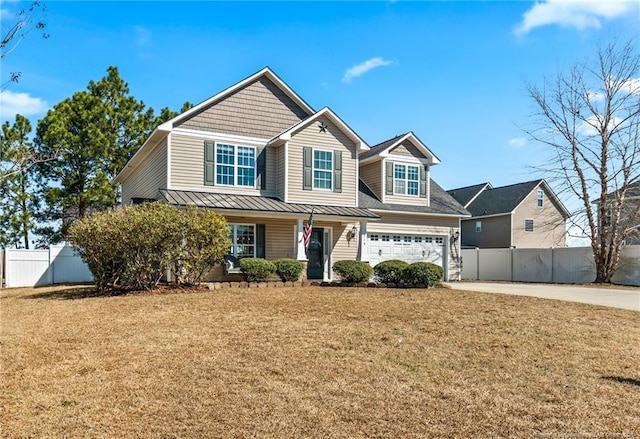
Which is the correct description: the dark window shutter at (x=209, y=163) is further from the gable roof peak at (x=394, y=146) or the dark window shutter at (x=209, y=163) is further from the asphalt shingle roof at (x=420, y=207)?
the gable roof peak at (x=394, y=146)

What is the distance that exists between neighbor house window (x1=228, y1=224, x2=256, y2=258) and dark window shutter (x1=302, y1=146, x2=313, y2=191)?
258cm

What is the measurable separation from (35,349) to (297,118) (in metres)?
14.4

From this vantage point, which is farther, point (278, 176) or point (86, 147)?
point (86, 147)

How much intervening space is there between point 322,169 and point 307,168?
0.68 meters

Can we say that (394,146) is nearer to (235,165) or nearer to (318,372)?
(235,165)

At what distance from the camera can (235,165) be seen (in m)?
18.6

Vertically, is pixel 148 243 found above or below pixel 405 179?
below

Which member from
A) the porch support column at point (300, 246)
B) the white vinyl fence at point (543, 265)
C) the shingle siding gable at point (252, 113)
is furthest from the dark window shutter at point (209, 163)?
the white vinyl fence at point (543, 265)

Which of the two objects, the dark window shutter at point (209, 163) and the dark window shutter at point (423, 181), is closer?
the dark window shutter at point (209, 163)

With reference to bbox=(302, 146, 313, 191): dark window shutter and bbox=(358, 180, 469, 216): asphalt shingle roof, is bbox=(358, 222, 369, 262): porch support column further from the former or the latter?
bbox=(302, 146, 313, 191): dark window shutter

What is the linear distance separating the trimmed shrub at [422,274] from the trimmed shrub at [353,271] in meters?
1.26

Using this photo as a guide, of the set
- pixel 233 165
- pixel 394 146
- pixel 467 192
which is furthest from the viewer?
pixel 467 192

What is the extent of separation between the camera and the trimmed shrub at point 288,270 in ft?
53.6

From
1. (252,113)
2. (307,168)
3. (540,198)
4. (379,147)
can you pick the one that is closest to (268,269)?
(307,168)
